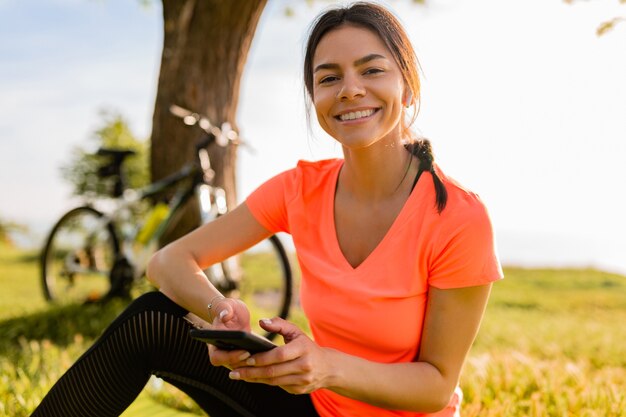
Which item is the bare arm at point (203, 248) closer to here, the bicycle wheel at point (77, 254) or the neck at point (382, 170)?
the neck at point (382, 170)

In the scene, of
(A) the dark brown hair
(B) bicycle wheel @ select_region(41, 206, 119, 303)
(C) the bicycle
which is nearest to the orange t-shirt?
(A) the dark brown hair

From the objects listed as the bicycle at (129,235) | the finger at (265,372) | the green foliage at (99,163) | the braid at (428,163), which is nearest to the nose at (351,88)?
the braid at (428,163)

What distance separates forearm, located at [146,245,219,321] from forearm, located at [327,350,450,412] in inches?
23.2

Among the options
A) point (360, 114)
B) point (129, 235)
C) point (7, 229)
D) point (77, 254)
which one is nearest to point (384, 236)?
point (360, 114)

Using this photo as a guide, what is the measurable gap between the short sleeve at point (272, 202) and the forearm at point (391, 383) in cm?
70

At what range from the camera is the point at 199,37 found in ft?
18.6

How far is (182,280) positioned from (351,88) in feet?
2.56

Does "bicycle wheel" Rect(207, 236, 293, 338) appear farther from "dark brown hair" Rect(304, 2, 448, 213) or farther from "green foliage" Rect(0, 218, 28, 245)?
"green foliage" Rect(0, 218, 28, 245)

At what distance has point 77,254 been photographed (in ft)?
17.8

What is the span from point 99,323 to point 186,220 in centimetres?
105

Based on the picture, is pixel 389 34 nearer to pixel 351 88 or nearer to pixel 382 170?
pixel 351 88

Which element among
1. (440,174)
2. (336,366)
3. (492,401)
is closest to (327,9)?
(440,174)

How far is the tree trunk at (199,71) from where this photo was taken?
18.5 ft

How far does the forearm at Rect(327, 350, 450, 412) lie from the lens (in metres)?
1.52
